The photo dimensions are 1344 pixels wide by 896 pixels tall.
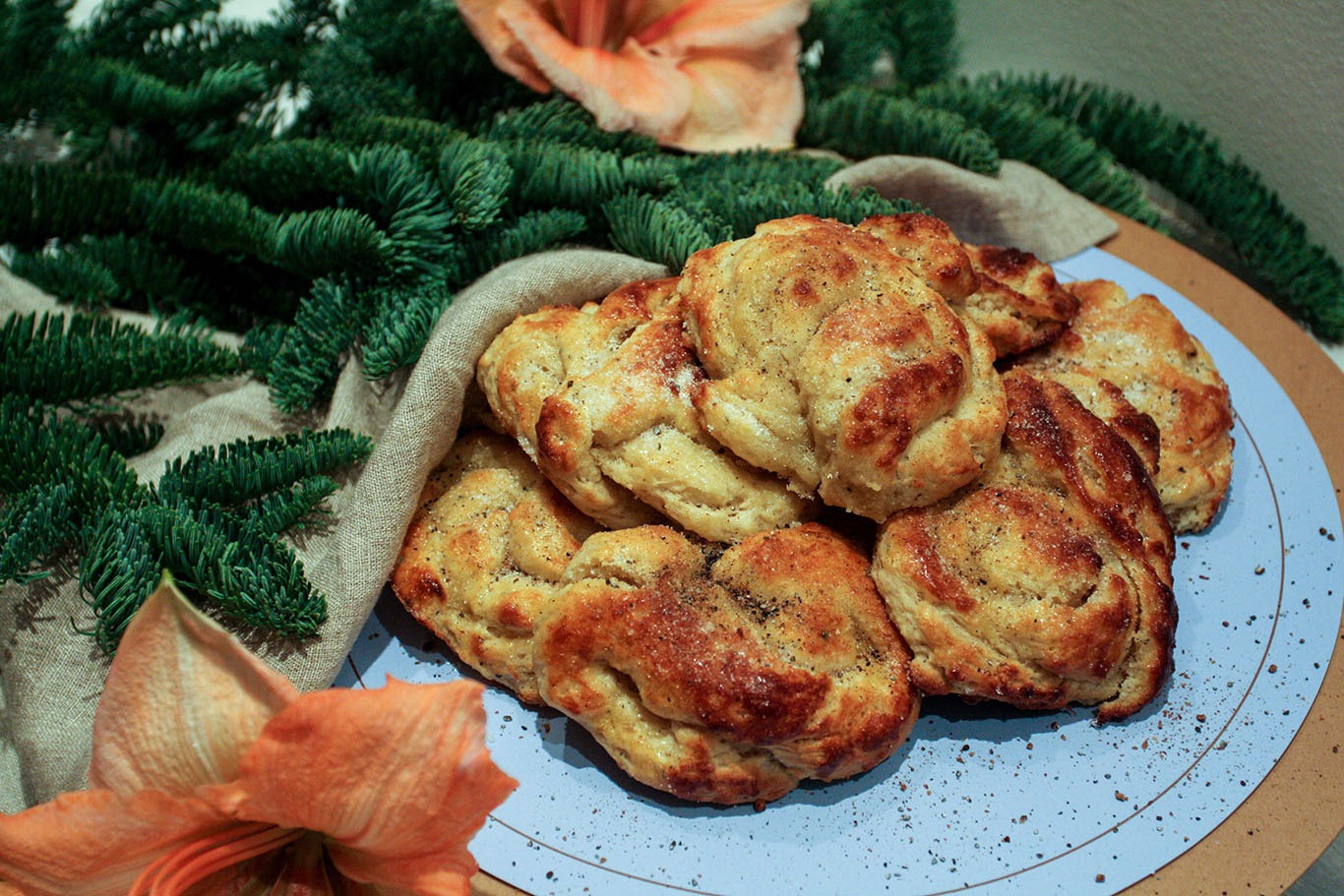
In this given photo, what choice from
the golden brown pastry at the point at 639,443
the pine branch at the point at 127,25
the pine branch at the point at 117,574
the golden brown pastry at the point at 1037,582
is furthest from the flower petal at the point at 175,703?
the pine branch at the point at 127,25

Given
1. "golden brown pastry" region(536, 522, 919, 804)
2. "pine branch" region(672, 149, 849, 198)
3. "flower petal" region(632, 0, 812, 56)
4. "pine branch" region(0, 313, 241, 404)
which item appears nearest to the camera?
"golden brown pastry" region(536, 522, 919, 804)

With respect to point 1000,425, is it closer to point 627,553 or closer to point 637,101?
point 627,553

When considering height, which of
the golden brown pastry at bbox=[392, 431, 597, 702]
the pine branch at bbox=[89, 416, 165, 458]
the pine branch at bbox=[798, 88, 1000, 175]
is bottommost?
the pine branch at bbox=[89, 416, 165, 458]

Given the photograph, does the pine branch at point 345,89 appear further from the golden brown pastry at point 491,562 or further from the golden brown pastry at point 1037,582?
the golden brown pastry at point 1037,582

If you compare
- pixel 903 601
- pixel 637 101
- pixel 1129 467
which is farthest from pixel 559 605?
pixel 637 101

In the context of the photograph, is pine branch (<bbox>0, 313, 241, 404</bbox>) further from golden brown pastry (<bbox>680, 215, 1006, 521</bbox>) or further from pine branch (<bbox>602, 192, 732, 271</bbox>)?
golden brown pastry (<bbox>680, 215, 1006, 521</bbox>)

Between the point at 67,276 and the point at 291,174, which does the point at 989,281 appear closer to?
the point at 291,174

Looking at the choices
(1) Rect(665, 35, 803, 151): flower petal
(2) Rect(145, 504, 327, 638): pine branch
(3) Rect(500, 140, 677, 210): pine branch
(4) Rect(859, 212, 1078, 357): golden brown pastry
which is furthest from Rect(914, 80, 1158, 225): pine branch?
(2) Rect(145, 504, 327, 638): pine branch
